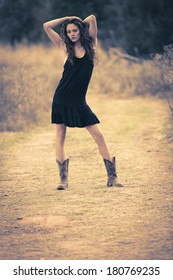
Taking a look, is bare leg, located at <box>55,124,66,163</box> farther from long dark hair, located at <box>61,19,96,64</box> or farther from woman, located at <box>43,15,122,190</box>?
long dark hair, located at <box>61,19,96,64</box>

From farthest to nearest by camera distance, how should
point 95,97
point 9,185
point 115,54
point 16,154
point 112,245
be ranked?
point 115,54 → point 95,97 → point 16,154 → point 9,185 → point 112,245

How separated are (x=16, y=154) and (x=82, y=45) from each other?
328 centimetres

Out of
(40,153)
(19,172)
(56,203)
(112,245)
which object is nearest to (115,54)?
(40,153)

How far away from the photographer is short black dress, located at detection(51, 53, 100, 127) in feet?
25.5

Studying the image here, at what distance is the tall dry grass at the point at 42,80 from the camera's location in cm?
1356

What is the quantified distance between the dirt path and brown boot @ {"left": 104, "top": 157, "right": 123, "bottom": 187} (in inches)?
3.9

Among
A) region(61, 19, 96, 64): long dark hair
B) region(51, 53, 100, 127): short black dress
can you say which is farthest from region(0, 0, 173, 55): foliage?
region(51, 53, 100, 127): short black dress

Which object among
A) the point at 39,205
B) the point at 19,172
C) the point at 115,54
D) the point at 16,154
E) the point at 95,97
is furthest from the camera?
the point at 115,54

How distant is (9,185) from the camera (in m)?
8.62

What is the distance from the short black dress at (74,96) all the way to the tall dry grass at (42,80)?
5.07 meters

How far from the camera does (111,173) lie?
8.09 m

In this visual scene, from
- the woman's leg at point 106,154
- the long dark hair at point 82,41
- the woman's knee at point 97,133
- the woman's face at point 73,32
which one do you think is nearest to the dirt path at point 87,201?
the woman's leg at point 106,154
